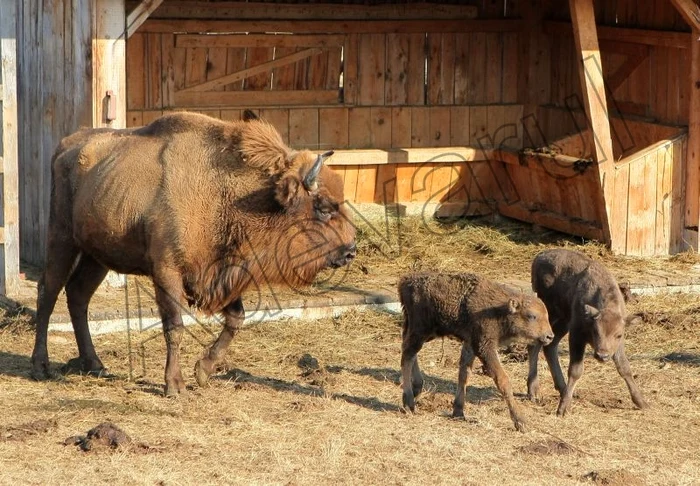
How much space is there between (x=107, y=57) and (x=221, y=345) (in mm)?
3316

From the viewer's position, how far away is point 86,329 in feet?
31.8

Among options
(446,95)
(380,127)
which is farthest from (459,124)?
(380,127)

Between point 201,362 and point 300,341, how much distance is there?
1.70 meters

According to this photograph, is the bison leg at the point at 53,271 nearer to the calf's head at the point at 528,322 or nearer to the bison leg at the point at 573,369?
the calf's head at the point at 528,322

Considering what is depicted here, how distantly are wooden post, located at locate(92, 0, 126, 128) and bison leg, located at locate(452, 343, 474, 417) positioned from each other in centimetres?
438

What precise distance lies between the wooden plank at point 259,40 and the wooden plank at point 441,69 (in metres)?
1.27

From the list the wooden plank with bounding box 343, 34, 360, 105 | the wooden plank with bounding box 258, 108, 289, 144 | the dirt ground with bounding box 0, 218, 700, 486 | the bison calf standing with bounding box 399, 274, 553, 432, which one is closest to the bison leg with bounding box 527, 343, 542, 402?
the dirt ground with bounding box 0, 218, 700, 486

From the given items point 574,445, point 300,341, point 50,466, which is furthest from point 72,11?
point 574,445

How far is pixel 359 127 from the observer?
15.9 m

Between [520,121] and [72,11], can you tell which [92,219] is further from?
[520,121]

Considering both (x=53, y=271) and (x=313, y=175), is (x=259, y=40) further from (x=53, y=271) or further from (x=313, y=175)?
(x=313, y=175)

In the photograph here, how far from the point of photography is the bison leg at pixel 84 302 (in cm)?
962

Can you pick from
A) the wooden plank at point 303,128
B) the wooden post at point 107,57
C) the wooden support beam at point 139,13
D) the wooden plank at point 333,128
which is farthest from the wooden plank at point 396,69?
the wooden post at point 107,57

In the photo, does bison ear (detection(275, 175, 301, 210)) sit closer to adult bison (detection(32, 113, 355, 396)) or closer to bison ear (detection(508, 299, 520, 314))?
adult bison (detection(32, 113, 355, 396))
